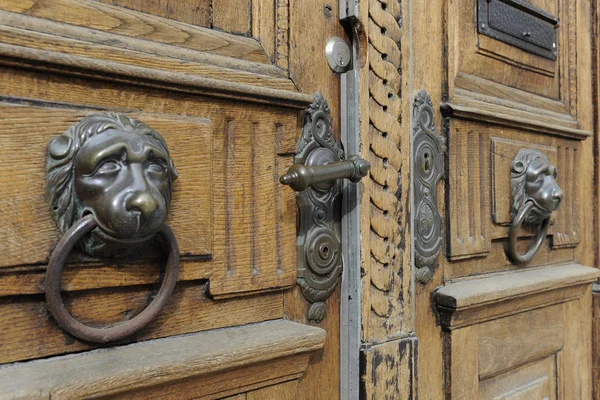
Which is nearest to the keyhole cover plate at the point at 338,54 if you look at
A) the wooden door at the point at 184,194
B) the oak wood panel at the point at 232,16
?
the wooden door at the point at 184,194

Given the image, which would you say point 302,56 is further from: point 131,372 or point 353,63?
point 131,372

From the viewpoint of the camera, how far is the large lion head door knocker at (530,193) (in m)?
0.87

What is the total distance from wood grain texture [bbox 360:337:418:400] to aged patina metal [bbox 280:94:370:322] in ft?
0.28

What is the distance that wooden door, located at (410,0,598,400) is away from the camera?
2.52 feet

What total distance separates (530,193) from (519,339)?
0.25m

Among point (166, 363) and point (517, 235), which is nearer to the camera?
point (166, 363)

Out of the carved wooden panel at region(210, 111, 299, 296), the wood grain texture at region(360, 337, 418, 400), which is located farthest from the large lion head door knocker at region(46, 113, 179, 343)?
the wood grain texture at region(360, 337, 418, 400)

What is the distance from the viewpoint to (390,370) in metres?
0.66

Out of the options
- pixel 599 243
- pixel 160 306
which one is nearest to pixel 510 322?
pixel 599 243

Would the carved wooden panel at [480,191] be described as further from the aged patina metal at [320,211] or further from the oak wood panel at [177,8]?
the oak wood panel at [177,8]

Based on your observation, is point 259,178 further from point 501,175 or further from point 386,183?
point 501,175

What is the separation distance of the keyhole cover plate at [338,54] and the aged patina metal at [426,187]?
0.44 feet

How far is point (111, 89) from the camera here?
0.48 m

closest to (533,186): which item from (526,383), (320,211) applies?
(526,383)
